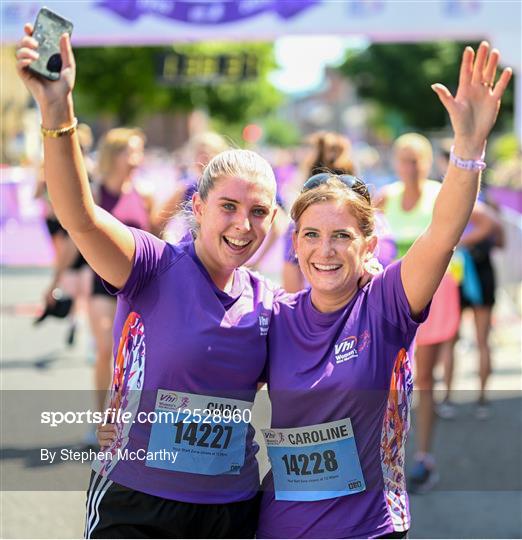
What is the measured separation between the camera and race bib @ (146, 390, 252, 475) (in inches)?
102

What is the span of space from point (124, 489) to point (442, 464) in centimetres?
356

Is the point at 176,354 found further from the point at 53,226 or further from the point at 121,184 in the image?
the point at 53,226

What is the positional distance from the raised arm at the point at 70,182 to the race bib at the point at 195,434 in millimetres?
364

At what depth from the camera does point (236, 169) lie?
274 centimetres

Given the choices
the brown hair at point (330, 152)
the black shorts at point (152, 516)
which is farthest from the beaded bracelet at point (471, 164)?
the brown hair at point (330, 152)

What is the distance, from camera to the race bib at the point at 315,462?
2.57 m

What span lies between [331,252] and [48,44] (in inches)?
37.1

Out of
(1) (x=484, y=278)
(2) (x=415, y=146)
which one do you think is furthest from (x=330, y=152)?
(1) (x=484, y=278)

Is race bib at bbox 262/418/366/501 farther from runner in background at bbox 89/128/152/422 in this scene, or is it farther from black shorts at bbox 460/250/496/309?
black shorts at bbox 460/250/496/309

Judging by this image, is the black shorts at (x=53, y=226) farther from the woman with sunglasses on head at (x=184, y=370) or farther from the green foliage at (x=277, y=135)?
the green foliage at (x=277, y=135)

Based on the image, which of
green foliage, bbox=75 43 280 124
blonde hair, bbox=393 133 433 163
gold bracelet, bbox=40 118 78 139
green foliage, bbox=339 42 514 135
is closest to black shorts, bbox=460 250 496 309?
blonde hair, bbox=393 133 433 163

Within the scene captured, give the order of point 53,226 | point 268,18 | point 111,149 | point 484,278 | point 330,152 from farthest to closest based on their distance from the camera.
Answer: point 268,18 < point 53,226 < point 484,278 < point 111,149 < point 330,152

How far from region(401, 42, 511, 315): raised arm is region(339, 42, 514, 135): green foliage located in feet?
176

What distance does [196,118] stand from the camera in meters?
96.9
